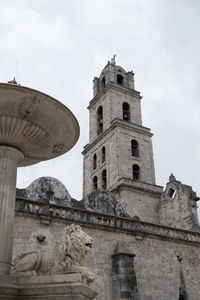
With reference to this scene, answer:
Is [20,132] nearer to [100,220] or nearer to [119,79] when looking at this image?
[100,220]

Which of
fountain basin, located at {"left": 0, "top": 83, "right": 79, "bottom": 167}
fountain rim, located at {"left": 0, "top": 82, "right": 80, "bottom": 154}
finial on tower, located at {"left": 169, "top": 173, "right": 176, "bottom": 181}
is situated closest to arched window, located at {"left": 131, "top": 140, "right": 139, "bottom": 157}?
finial on tower, located at {"left": 169, "top": 173, "right": 176, "bottom": 181}

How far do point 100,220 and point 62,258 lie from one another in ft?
32.3

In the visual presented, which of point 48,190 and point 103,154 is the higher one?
point 103,154

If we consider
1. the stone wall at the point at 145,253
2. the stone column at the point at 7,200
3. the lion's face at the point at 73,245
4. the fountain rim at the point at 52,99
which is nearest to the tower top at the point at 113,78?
the stone wall at the point at 145,253

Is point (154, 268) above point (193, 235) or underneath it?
underneath

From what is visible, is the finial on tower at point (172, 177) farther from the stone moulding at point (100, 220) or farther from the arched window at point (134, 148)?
the stone moulding at point (100, 220)

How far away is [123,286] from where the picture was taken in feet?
44.2

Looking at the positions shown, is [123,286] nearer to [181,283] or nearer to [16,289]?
[181,283]

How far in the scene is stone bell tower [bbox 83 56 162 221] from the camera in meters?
29.2

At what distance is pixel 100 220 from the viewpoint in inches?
584

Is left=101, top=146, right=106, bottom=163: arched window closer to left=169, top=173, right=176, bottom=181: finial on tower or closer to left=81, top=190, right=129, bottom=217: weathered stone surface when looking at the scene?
left=169, top=173, right=176, bottom=181: finial on tower

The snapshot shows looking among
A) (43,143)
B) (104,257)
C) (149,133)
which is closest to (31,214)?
(104,257)

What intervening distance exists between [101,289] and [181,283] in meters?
4.19

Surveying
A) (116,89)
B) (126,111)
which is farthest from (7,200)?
(116,89)
